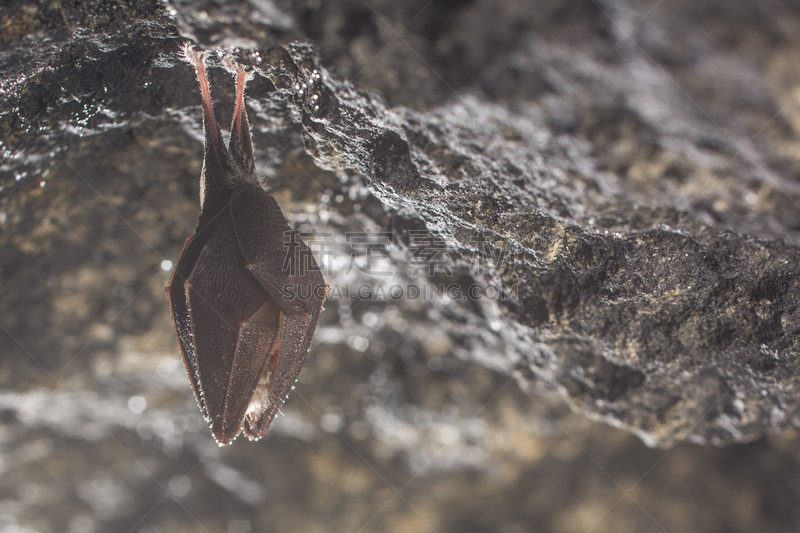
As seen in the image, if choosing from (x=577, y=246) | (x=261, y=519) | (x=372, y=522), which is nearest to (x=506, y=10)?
(x=577, y=246)

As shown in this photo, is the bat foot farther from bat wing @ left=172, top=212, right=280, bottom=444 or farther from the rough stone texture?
bat wing @ left=172, top=212, right=280, bottom=444

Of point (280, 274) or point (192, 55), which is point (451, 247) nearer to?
point (280, 274)

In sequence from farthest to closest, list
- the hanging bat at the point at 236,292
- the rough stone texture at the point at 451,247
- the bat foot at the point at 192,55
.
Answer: the hanging bat at the point at 236,292 → the bat foot at the point at 192,55 → the rough stone texture at the point at 451,247

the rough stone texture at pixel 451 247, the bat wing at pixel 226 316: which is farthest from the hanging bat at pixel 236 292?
the rough stone texture at pixel 451 247

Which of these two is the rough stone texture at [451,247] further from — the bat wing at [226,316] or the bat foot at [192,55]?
the bat wing at [226,316]

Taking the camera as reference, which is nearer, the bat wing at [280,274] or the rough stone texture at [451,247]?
the rough stone texture at [451,247]

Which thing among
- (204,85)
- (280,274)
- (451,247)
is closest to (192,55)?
(204,85)

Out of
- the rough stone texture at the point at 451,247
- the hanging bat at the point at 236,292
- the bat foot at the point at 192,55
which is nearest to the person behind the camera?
the rough stone texture at the point at 451,247
